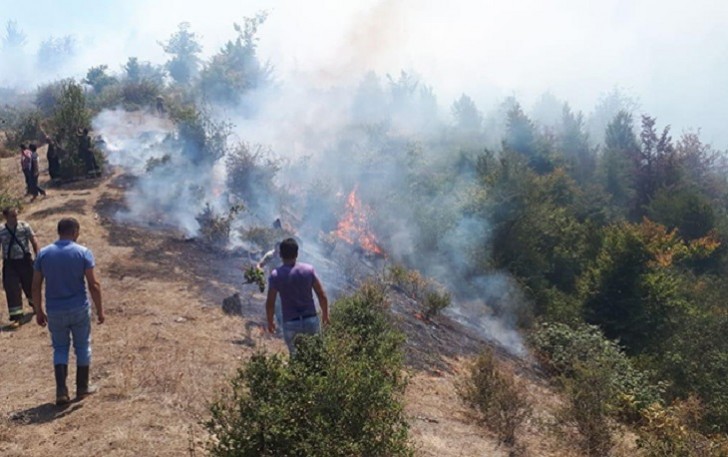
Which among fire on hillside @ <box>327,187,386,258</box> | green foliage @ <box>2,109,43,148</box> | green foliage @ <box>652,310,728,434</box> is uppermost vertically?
green foliage @ <box>2,109,43,148</box>

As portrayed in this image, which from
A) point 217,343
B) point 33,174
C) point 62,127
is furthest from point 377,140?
point 217,343

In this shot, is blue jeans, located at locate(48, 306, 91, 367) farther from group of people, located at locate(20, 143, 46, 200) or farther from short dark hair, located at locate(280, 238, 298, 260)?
group of people, located at locate(20, 143, 46, 200)

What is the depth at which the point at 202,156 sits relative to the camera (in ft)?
59.5

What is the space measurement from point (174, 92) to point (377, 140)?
1301cm

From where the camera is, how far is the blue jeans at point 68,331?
5172mm

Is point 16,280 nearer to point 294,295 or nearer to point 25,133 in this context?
point 294,295

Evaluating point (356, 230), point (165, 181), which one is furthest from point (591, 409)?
point (356, 230)

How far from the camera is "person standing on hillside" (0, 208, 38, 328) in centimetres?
781

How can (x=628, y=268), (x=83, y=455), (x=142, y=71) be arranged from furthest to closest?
(x=142, y=71) → (x=628, y=268) → (x=83, y=455)

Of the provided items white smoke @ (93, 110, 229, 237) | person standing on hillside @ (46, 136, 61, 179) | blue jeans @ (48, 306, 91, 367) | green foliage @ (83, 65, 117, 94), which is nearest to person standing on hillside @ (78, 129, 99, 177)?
person standing on hillside @ (46, 136, 61, 179)

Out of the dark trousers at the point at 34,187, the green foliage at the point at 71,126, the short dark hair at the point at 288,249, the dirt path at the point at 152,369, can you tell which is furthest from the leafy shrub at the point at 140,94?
the short dark hair at the point at 288,249

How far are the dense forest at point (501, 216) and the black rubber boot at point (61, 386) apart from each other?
226cm

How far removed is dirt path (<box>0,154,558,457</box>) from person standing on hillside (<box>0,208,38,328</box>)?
0.32 m

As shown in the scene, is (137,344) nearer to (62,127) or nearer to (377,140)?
(62,127)
